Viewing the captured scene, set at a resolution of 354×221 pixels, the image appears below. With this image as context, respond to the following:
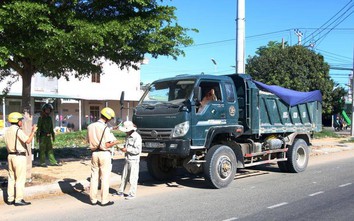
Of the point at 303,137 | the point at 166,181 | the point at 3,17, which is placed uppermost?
the point at 3,17

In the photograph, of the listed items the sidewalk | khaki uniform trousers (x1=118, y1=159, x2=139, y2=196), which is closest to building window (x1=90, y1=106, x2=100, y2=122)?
the sidewalk

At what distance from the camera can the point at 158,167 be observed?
10.9m

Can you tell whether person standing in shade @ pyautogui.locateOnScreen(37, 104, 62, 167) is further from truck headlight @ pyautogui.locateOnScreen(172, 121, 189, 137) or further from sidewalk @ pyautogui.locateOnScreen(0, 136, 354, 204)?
truck headlight @ pyautogui.locateOnScreen(172, 121, 189, 137)

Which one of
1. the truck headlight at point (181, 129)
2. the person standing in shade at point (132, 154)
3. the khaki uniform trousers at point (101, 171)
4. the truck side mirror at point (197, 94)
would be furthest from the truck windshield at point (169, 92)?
the khaki uniform trousers at point (101, 171)

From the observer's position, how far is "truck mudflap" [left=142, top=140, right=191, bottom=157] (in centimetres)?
905

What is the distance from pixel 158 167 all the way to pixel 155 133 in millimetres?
1653

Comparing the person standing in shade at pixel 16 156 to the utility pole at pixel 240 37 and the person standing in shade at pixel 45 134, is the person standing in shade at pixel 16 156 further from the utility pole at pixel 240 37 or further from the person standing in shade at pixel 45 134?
the utility pole at pixel 240 37

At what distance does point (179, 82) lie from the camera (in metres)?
10.1

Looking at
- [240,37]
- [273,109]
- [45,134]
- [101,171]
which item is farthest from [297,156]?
[45,134]

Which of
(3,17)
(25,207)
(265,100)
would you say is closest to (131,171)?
(25,207)

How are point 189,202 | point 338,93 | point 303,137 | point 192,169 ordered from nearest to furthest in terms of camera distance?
point 189,202 → point 192,169 → point 303,137 → point 338,93

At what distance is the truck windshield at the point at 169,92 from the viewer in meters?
9.81

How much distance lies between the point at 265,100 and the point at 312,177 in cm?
250

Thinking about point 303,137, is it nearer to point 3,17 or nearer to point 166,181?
point 166,181
